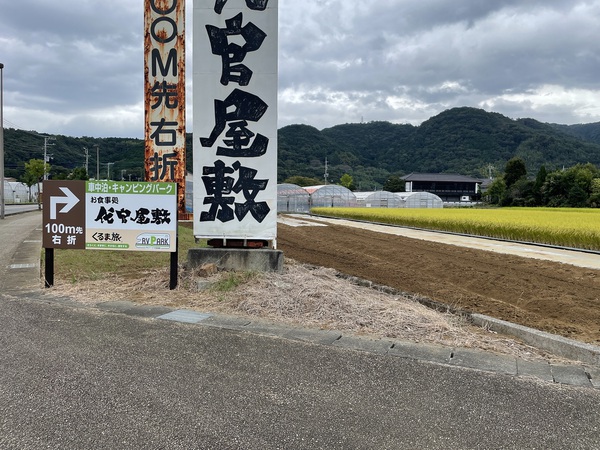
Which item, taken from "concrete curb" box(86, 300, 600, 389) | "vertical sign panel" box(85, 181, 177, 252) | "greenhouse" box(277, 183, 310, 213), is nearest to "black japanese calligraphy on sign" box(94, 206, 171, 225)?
"vertical sign panel" box(85, 181, 177, 252)

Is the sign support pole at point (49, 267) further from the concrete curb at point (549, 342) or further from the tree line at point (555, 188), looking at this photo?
the tree line at point (555, 188)

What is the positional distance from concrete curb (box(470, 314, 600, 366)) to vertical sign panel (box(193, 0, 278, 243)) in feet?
12.7

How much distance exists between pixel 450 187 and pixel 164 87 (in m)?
76.8

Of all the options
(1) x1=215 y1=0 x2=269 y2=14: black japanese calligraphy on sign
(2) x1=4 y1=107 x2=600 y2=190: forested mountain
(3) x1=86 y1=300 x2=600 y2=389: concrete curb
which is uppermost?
(2) x1=4 y1=107 x2=600 y2=190: forested mountain

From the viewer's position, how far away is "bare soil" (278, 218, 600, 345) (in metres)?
5.23

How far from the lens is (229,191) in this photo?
23.0 ft

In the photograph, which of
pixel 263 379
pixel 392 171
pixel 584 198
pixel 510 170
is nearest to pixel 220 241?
pixel 263 379

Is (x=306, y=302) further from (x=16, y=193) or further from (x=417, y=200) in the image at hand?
(x=16, y=193)

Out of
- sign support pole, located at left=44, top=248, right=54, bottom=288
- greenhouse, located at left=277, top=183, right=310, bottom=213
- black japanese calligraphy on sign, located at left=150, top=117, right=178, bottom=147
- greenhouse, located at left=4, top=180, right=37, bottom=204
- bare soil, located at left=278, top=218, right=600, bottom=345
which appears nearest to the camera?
bare soil, located at left=278, top=218, right=600, bottom=345

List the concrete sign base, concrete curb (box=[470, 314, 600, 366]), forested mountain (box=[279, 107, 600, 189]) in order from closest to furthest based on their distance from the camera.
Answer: concrete curb (box=[470, 314, 600, 366]) → the concrete sign base → forested mountain (box=[279, 107, 600, 189])

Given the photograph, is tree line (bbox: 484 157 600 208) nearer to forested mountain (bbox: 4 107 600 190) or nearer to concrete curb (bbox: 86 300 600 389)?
forested mountain (bbox: 4 107 600 190)

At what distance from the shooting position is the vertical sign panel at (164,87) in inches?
316

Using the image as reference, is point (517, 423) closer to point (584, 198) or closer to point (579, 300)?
point (579, 300)

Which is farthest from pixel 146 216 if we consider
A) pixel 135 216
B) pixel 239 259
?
pixel 239 259
